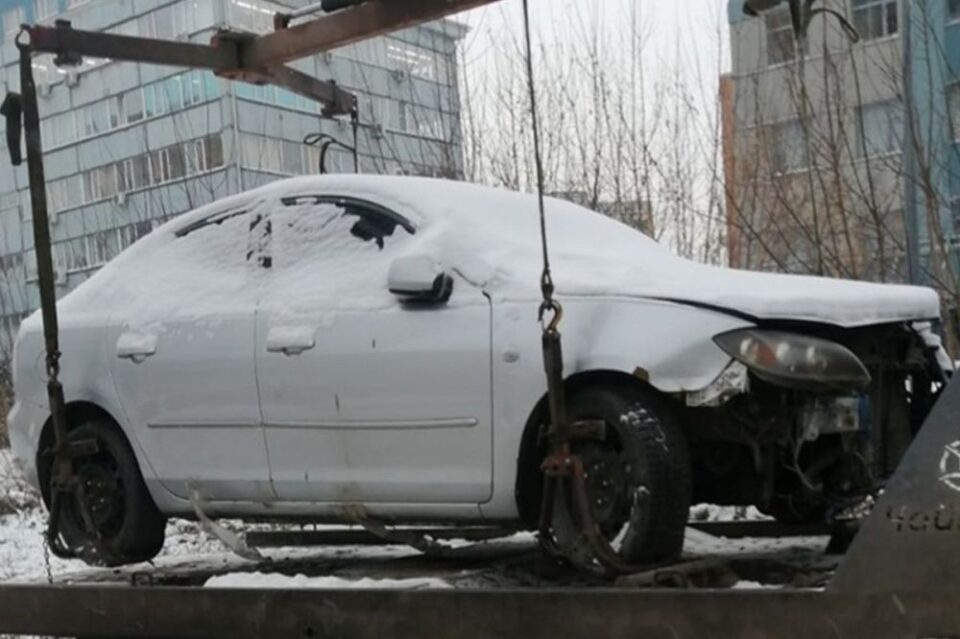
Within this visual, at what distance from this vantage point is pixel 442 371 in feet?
11.8

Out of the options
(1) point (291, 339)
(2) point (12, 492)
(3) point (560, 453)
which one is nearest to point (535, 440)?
(3) point (560, 453)

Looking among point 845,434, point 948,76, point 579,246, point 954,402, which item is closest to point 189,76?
point 948,76

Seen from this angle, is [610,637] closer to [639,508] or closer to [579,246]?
[639,508]

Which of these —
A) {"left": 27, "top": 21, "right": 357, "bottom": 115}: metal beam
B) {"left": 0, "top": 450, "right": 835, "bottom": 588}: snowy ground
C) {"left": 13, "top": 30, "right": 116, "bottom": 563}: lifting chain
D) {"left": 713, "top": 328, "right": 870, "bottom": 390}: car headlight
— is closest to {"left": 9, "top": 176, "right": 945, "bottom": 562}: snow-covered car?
{"left": 713, "top": 328, "right": 870, "bottom": 390}: car headlight

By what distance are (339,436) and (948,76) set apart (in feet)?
18.4

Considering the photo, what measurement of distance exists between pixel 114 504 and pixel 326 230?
4.39 ft

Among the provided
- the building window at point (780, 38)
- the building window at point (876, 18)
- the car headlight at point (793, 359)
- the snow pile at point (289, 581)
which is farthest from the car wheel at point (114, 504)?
the building window at point (876, 18)

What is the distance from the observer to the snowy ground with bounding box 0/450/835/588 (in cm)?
342

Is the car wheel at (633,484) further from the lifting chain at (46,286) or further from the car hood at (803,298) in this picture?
the lifting chain at (46,286)

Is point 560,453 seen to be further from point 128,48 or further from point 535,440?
point 128,48

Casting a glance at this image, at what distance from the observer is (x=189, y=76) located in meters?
15.1

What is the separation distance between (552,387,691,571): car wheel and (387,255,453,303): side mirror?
69 centimetres

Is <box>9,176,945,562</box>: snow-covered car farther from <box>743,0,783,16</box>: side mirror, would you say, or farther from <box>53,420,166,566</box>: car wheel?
<box>743,0,783,16</box>: side mirror

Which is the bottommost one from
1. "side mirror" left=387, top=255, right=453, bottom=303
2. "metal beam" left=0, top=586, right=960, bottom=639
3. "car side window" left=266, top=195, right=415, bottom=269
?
"metal beam" left=0, top=586, right=960, bottom=639
